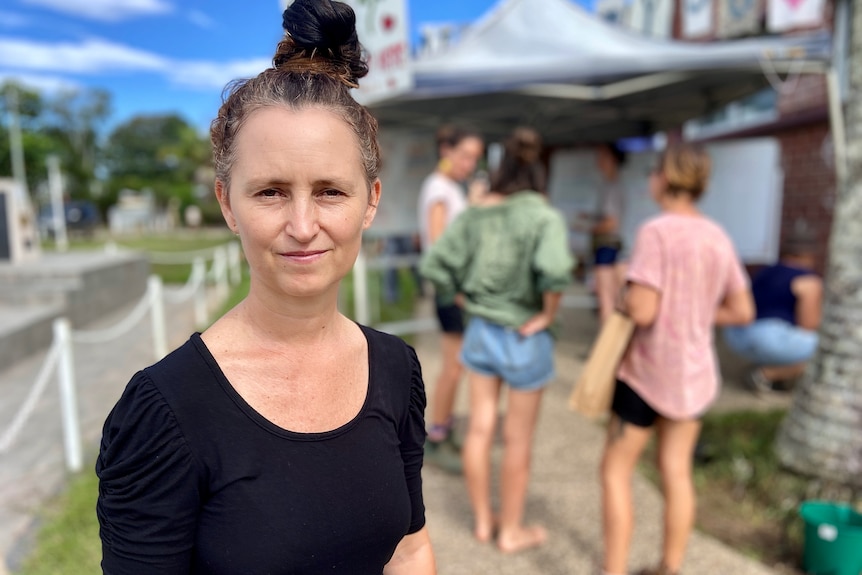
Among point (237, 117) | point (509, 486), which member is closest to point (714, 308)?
point (509, 486)

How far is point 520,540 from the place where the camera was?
3201 mm

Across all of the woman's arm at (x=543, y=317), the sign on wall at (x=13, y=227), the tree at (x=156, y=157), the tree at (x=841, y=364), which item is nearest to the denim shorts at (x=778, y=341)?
the tree at (x=841, y=364)

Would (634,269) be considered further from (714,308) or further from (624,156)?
→ (624,156)

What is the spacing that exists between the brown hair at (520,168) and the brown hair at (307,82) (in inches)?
77.2

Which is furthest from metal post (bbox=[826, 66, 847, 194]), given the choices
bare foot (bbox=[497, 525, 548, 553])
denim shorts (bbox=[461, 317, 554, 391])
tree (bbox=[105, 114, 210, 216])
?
tree (bbox=[105, 114, 210, 216])

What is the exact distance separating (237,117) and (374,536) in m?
0.76

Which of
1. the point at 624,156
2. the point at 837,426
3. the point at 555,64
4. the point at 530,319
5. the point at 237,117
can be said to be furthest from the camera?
the point at 624,156

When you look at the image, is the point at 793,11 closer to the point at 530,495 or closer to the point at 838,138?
the point at 838,138

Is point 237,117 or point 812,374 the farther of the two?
point 812,374

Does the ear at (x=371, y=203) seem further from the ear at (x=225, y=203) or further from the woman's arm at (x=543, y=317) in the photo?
the woman's arm at (x=543, y=317)

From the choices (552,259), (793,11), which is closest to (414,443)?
(552,259)

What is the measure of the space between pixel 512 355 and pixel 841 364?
6.12 ft

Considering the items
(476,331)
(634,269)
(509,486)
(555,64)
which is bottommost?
(509,486)

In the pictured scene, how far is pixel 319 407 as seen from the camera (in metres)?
1.12
